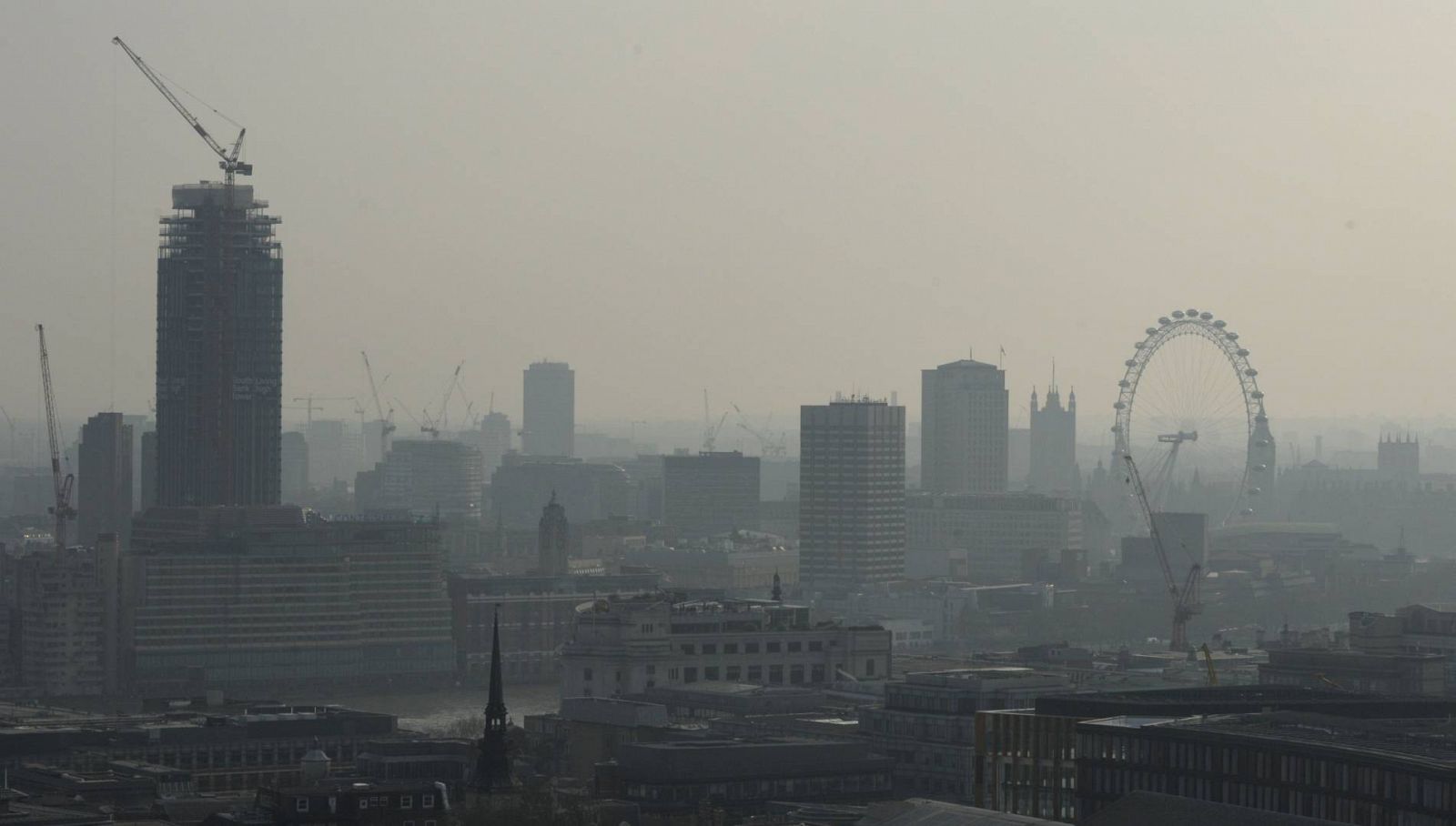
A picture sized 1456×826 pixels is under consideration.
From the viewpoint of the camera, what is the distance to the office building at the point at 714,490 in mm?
177500

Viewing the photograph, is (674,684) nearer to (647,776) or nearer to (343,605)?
(647,776)

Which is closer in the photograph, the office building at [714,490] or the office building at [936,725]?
the office building at [936,725]

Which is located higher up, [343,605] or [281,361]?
[281,361]

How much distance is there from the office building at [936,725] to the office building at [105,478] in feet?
262

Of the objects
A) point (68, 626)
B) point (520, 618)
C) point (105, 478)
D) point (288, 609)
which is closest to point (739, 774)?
point (68, 626)

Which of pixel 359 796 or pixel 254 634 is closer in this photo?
pixel 359 796

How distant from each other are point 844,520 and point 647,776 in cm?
8366

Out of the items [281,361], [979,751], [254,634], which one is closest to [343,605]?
[254,634]

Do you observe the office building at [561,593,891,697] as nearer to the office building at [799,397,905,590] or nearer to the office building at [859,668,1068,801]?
the office building at [859,668,1068,801]

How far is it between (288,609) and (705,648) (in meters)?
34.3

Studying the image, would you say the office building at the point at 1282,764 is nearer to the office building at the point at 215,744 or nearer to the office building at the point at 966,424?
the office building at the point at 215,744

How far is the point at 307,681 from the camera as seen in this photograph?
338 ft

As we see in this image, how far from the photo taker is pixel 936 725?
60.4m

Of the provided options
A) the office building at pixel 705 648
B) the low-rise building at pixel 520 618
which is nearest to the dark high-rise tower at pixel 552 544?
the low-rise building at pixel 520 618
